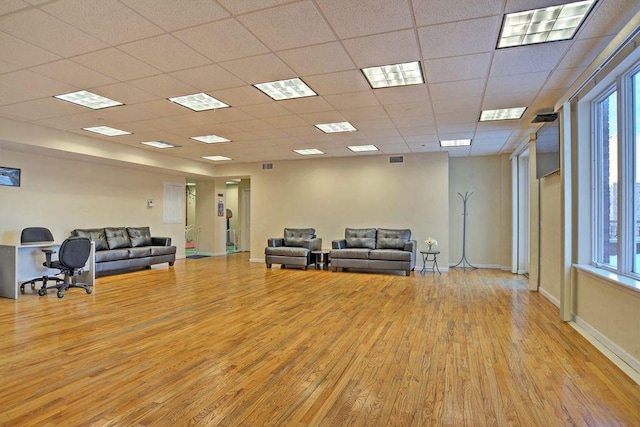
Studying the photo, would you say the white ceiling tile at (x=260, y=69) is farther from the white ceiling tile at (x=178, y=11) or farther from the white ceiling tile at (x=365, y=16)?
the white ceiling tile at (x=365, y=16)

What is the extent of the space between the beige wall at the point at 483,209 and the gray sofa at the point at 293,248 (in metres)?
3.56

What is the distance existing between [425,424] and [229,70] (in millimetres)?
3598

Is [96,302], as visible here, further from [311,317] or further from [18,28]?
[18,28]

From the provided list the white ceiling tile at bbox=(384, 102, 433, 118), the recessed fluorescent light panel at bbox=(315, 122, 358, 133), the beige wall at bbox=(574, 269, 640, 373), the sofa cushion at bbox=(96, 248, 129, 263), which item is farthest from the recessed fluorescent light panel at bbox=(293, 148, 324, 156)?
the beige wall at bbox=(574, 269, 640, 373)

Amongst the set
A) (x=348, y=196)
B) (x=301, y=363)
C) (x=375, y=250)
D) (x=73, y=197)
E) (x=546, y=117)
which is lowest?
(x=301, y=363)

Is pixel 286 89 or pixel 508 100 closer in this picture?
pixel 286 89

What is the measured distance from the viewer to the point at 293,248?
338 inches

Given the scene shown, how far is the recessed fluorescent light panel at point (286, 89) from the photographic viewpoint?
4.27 m

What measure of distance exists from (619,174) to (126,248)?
8.83 metres

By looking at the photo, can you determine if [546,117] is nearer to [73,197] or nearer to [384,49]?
[384,49]

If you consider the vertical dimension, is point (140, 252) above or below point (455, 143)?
below

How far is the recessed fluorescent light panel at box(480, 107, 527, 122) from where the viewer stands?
5248 mm

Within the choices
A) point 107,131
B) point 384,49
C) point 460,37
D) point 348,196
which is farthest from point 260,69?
point 348,196

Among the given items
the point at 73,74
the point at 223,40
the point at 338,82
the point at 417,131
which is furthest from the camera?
the point at 417,131
